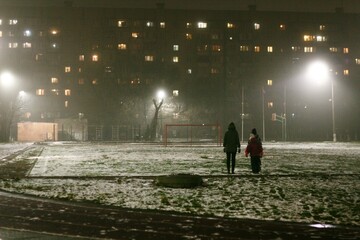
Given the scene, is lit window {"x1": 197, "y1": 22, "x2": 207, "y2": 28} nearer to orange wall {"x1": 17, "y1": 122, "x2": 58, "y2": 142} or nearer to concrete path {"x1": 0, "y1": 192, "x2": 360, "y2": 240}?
orange wall {"x1": 17, "y1": 122, "x2": 58, "y2": 142}

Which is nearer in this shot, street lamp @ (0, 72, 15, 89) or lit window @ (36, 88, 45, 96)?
street lamp @ (0, 72, 15, 89)

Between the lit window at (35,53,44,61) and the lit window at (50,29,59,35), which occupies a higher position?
the lit window at (50,29,59,35)

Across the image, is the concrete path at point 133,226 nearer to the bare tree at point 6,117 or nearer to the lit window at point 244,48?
the bare tree at point 6,117

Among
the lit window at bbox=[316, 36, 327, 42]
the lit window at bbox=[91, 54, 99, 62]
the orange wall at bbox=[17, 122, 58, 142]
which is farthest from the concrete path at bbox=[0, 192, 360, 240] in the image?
the lit window at bbox=[316, 36, 327, 42]

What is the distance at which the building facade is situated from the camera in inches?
→ 3925

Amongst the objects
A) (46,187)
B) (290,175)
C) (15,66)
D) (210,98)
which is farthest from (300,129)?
(46,187)

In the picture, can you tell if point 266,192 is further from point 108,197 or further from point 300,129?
point 300,129

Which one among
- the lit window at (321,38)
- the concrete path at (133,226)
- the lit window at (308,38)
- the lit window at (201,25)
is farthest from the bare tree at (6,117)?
the lit window at (321,38)

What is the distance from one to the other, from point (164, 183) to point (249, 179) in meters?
3.54

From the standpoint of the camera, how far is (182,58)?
10550 centimetres

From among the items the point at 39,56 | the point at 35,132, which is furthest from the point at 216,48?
the point at 35,132

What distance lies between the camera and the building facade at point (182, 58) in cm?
9969

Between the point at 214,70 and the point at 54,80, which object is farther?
the point at 214,70

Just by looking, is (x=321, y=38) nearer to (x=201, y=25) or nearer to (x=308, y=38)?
(x=308, y=38)
